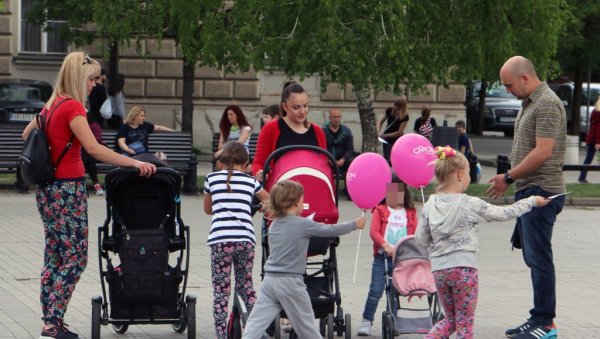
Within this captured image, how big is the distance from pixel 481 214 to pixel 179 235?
88.3 inches

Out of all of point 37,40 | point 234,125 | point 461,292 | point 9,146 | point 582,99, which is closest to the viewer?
point 461,292

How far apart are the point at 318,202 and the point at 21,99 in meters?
22.6

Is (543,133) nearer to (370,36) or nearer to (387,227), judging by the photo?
(387,227)

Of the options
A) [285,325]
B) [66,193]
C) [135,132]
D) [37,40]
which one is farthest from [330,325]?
[37,40]

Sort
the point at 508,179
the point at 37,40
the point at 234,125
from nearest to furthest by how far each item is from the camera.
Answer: the point at 508,179 < the point at 234,125 < the point at 37,40

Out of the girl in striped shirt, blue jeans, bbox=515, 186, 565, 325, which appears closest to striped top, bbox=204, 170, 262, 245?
the girl in striped shirt

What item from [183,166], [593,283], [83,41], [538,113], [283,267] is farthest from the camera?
[83,41]

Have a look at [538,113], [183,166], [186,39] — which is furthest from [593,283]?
[186,39]

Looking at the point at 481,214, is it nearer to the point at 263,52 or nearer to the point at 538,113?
the point at 538,113

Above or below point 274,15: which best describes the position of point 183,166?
below

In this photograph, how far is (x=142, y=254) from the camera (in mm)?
9250

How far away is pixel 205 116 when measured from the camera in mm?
33875

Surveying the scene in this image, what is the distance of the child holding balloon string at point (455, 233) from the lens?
838cm

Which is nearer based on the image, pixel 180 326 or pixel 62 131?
pixel 62 131
